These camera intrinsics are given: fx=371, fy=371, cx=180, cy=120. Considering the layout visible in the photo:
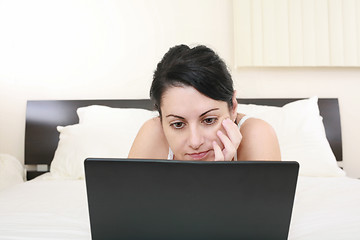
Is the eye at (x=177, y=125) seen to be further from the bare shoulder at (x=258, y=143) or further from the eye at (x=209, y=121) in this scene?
the bare shoulder at (x=258, y=143)

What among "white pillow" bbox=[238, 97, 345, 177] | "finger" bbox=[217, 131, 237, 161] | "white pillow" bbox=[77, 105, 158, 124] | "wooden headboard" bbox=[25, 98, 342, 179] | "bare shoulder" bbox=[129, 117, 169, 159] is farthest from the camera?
"wooden headboard" bbox=[25, 98, 342, 179]

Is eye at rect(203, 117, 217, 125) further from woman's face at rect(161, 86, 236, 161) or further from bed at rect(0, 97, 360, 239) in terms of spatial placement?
bed at rect(0, 97, 360, 239)

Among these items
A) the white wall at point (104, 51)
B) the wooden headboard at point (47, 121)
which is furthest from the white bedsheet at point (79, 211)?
the white wall at point (104, 51)

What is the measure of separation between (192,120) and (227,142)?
0.40 feet

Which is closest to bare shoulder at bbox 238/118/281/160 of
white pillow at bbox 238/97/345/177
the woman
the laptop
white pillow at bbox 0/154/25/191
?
the woman

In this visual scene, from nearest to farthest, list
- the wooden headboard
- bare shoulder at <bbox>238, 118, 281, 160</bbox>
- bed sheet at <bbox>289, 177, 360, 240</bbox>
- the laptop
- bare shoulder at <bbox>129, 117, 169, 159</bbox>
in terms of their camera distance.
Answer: the laptop → bed sheet at <bbox>289, 177, 360, 240</bbox> → bare shoulder at <bbox>238, 118, 281, 160</bbox> → bare shoulder at <bbox>129, 117, 169, 159</bbox> → the wooden headboard

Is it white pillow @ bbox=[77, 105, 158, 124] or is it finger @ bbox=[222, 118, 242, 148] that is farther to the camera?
white pillow @ bbox=[77, 105, 158, 124]

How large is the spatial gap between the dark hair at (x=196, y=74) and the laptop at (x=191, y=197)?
0.38 meters

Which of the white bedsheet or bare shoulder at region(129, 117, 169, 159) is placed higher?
bare shoulder at region(129, 117, 169, 159)

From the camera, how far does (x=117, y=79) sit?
2408 mm

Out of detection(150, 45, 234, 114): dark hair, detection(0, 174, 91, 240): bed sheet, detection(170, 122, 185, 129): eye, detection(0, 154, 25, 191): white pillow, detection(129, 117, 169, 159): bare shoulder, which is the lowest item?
detection(0, 154, 25, 191): white pillow

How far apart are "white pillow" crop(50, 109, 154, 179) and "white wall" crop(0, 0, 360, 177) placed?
0.39m

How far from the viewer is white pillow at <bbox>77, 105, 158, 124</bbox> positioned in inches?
81.7

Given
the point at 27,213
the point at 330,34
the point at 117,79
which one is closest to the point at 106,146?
the point at 117,79
